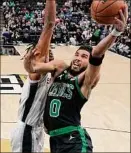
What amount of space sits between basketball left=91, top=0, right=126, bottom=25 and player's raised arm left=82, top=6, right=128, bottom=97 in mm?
56

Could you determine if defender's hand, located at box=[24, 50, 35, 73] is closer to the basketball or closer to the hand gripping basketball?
the basketball

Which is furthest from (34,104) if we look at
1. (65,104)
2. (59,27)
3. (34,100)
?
(59,27)

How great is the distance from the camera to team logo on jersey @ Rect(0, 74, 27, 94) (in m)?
8.66

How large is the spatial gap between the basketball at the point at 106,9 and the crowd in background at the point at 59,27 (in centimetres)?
1350

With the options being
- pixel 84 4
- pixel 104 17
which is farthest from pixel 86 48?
pixel 84 4

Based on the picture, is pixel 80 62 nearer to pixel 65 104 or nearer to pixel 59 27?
pixel 65 104

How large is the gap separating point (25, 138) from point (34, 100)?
0.35 metres

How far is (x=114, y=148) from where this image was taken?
17.9 ft

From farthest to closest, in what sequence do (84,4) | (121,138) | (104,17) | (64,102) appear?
(84,4) < (121,138) < (64,102) < (104,17)

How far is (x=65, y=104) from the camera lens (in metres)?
3.05

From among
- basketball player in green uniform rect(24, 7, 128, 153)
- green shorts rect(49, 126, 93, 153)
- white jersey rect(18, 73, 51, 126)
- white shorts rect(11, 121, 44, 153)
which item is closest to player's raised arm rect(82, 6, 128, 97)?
basketball player in green uniform rect(24, 7, 128, 153)

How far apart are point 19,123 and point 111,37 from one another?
1.28 m

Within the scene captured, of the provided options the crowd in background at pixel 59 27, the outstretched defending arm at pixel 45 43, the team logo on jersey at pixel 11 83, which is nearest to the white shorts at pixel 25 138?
the outstretched defending arm at pixel 45 43

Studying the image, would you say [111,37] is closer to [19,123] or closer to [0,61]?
[19,123]
